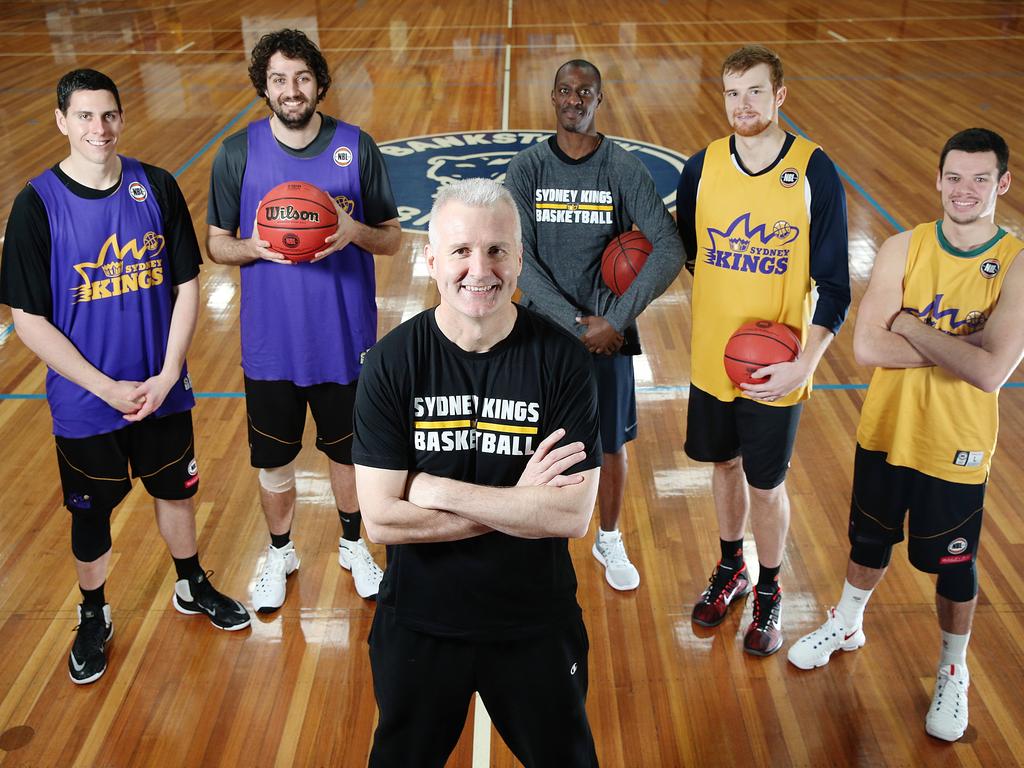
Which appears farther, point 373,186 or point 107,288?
point 373,186

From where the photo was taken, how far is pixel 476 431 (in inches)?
87.4

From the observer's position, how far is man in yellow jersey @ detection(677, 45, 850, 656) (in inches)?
119

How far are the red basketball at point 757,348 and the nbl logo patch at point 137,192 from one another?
Result: 2.03m

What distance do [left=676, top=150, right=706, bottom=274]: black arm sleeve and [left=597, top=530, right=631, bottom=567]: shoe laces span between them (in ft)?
3.89

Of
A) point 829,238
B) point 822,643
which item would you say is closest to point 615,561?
point 822,643

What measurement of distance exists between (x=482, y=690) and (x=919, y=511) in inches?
62.4

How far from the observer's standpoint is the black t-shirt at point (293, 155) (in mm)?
3318

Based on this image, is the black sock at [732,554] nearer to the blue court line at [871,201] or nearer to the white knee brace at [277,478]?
the white knee brace at [277,478]

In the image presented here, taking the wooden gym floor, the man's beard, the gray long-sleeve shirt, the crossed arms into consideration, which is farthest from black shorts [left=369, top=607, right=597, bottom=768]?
the man's beard

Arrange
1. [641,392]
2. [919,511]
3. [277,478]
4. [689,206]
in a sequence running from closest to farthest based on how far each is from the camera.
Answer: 1. [919,511]
2. [689,206]
3. [277,478]
4. [641,392]

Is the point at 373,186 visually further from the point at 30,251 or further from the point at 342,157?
the point at 30,251

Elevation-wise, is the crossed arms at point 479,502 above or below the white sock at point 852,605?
above

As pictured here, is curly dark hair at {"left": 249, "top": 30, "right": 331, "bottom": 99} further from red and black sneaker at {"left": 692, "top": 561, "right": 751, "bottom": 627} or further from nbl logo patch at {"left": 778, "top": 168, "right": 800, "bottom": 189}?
red and black sneaker at {"left": 692, "top": 561, "right": 751, "bottom": 627}

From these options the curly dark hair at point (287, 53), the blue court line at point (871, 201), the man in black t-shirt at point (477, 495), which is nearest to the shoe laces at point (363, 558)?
the man in black t-shirt at point (477, 495)
